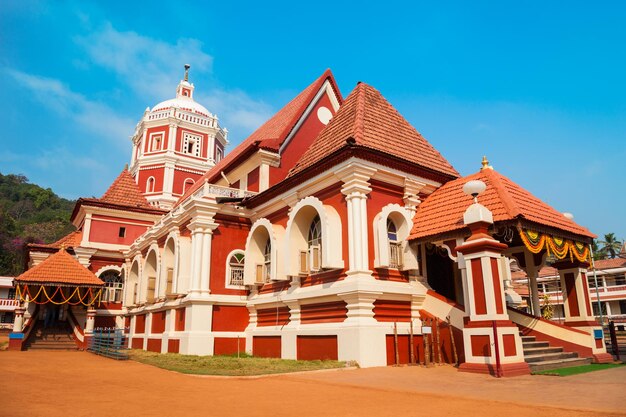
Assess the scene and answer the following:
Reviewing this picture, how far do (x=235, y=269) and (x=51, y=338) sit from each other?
457 inches

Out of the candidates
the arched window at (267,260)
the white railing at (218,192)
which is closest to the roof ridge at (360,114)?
the arched window at (267,260)

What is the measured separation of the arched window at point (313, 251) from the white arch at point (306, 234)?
4.8 inches

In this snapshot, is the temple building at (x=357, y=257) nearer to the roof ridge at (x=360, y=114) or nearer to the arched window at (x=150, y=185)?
the roof ridge at (x=360, y=114)

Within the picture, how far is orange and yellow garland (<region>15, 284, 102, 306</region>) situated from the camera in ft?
65.4

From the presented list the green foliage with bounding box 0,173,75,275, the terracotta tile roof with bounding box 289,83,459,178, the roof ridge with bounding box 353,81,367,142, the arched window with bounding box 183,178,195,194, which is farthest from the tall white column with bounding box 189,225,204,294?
the green foliage with bounding box 0,173,75,275

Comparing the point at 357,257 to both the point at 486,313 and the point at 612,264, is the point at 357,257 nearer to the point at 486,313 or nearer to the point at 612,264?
the point at 486,313

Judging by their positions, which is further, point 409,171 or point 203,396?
point 409,171

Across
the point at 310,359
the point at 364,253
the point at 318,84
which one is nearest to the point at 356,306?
the point at 364,253

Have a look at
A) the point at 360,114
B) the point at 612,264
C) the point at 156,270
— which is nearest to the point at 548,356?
the point at 360,114

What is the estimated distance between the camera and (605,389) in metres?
6.53

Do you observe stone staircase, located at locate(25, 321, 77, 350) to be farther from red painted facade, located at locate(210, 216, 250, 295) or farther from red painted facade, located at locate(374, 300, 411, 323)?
red painted facade, located at locate(374, 300, 411, 323)

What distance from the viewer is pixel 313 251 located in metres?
12.5

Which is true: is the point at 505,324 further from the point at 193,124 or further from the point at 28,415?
the point at 193,124

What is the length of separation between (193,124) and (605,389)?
95.1 feet
